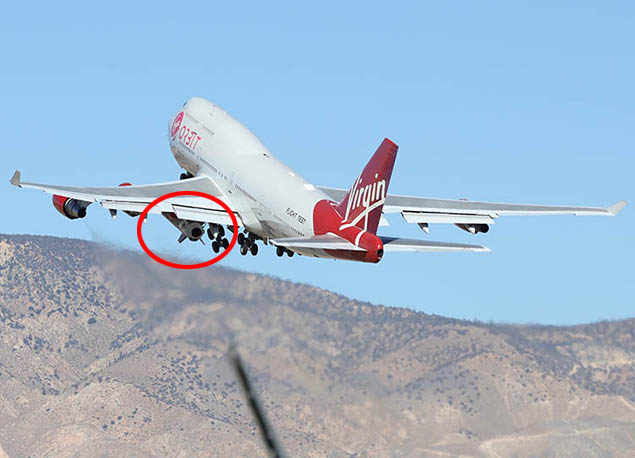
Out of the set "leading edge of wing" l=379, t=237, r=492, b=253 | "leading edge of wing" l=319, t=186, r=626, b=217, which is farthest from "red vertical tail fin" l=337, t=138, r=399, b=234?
"leading edge of wing" l=319, t=186, r=626, b=217

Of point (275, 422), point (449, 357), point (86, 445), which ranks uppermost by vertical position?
point (449, 357)

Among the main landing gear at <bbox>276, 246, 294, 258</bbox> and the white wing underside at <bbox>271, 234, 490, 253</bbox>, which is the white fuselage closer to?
the main landing gear at <bbox>276, 246, 294, 258</bbox>

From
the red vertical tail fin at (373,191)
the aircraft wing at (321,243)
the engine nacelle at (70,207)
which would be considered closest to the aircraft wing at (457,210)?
the red vertical tail fin at (373,191)

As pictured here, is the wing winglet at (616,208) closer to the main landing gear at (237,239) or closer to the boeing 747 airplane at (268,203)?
the boeing 747 airplane at (268,203)

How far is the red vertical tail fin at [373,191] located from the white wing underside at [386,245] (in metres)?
1.10

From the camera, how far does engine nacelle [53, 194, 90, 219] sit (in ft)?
246

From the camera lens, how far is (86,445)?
7042 inches

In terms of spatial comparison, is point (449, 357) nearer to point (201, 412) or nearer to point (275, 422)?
point (275, 422)

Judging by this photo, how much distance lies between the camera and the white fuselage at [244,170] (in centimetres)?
7000

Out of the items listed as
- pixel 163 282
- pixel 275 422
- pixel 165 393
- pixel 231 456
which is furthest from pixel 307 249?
pixel 165 393

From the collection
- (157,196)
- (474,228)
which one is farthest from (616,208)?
(157,196)

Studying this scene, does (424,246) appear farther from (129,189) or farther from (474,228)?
(129,189)

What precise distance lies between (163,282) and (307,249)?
22465mm

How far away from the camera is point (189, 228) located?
245 ft
